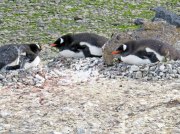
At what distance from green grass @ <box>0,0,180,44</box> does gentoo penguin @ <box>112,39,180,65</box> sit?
5.69m

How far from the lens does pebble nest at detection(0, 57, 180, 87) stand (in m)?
9.09

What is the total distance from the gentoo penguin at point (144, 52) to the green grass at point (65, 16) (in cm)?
569

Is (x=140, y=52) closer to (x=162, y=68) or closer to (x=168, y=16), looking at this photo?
→ (x=162, y=68)

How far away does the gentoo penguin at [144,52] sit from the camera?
983cm

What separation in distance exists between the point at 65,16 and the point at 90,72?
904cm

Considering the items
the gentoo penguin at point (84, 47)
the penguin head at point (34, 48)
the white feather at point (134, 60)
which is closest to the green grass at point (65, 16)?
the penguin head at point (34, 48)

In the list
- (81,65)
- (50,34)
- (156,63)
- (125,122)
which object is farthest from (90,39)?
(50,34)

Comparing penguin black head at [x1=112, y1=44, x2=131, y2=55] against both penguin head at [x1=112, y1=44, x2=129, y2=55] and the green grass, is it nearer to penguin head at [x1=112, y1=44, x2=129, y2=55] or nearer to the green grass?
penguin head at [x1=112, y1=44, x2=129, y2=55]

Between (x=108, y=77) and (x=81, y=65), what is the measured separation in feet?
2.60

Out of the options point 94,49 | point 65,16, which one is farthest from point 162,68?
point 65,16

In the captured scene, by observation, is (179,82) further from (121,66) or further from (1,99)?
(1,99)

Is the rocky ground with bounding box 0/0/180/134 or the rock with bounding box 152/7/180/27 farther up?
the rock with bounding box 152/7/180/27

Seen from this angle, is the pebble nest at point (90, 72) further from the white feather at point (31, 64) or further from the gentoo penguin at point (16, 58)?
the gentoo penguin at point (16, 58)

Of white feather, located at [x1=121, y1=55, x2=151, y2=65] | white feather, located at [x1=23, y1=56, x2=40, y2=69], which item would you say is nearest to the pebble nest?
white feather, located at [x1=121, y1=55, x2=151, y2=65]
